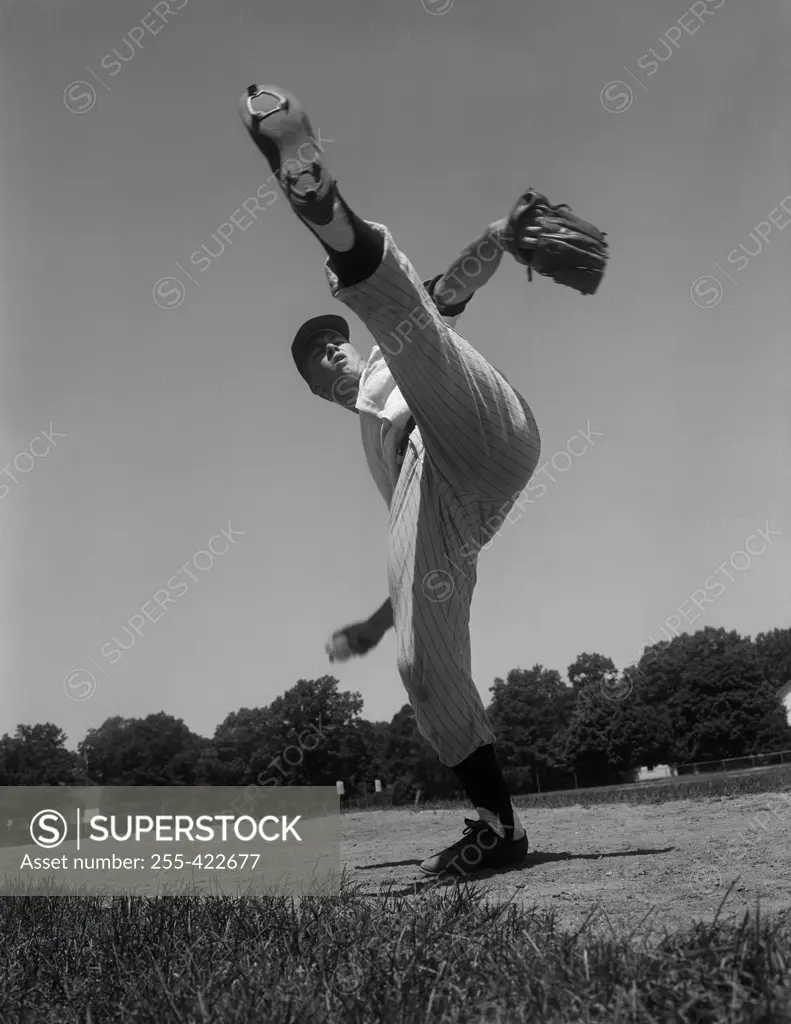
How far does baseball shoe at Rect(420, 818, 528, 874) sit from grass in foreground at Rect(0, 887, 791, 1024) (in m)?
0.61

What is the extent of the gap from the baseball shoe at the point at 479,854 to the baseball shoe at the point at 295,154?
74.5 inches

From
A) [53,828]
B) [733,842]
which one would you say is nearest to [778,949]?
[733,842]

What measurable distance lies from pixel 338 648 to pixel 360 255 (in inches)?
60.6

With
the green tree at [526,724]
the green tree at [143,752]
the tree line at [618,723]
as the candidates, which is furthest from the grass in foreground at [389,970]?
the green tree at [526,724]

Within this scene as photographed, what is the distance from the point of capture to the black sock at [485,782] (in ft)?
8.43

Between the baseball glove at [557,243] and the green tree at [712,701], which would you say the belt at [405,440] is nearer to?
the baseball glove at [557,243]

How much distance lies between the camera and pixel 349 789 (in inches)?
918

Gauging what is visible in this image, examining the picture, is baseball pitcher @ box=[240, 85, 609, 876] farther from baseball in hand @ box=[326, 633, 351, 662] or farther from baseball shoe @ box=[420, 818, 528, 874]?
baseball in hand @ box=[326, 633, 351, 662]

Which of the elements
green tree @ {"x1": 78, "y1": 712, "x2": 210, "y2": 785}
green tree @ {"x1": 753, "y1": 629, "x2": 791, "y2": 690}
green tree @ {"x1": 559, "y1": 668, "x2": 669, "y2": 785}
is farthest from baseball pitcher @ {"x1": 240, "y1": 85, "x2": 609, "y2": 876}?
green tree @ {"x1": 753, "y1": 629, "x2": 791, "y2": 690}

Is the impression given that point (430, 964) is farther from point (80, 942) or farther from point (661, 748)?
point (661, 748)

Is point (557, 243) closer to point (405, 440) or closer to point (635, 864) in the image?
point (405, 440)

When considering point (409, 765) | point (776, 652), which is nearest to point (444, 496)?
point (409, 765)

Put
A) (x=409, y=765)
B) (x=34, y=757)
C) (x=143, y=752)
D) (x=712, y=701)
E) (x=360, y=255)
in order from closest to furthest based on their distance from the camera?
(x=360, y=255), (x=34, y=757), (x=143, y=752), (x=409, y=765), (x=712, y=701)

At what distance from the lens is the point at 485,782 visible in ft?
8.46
